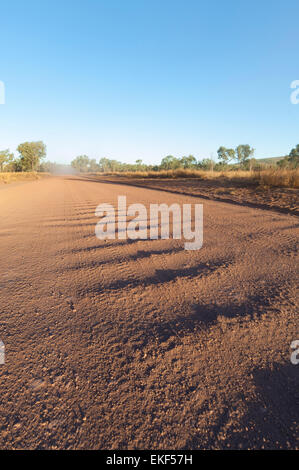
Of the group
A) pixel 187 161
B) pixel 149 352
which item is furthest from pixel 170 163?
pixel 149 352

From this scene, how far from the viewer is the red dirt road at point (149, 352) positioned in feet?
2.63

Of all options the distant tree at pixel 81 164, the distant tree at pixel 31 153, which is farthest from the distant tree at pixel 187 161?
the distant tree at pixel 81 164

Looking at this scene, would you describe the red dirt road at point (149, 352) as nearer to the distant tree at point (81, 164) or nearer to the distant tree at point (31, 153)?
the distant tree at point (31, 153)

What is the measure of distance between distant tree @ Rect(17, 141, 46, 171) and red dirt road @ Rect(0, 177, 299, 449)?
7040cm

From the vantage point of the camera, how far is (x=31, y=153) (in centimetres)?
5941

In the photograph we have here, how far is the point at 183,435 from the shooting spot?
781mm

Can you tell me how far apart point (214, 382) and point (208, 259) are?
1459 millimetres

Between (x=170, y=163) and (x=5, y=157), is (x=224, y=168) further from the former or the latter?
(x=5, y=157)

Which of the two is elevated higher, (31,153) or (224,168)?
(31,153)

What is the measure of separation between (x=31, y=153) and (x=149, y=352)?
238 feet

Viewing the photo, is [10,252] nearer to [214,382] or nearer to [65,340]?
[65,340]
